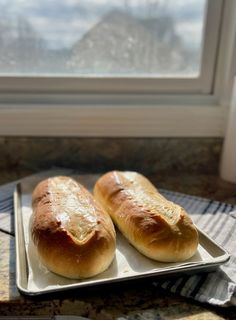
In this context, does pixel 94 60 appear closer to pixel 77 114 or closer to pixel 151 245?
pixel 77 114

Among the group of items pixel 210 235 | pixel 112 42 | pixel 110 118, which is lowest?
pixel 210 235

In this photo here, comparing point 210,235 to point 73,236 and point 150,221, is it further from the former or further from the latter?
point 73,236

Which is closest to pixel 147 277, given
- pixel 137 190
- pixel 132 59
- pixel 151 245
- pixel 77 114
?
pixel 151 245

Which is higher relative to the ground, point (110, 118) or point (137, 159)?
point (110, 118)

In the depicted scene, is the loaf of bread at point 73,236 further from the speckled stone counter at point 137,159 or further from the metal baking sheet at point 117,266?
the speckled stone counter at point 137,159

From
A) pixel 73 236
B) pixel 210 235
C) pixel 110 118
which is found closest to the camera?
pixel 73 236

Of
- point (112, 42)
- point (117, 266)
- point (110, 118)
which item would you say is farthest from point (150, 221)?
point (112, 42)
